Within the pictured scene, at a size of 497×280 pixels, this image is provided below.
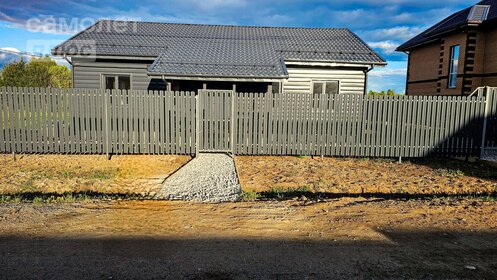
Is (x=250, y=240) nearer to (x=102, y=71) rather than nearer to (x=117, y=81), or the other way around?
(x=117, y=81)

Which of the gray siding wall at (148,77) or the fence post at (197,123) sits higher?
the gray siding wall at (148,77)

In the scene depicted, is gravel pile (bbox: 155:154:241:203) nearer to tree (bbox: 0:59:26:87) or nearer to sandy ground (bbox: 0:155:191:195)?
sandy ground (bbox: 0:155:191:195)

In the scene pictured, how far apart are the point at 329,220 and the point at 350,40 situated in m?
14.0

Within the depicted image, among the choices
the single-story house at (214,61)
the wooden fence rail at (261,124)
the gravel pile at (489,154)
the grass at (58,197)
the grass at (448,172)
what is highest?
the single-story house at (214,61)

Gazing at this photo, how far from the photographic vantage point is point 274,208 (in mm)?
5621

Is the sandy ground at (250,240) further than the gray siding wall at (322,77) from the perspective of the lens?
No

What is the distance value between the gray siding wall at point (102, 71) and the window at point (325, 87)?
7.30 metres

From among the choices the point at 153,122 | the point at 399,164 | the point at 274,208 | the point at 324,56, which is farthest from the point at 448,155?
A: the point at 153,122

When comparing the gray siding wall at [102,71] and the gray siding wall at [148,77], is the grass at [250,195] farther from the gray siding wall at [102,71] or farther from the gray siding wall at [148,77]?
the gray siding wall at [102,71]

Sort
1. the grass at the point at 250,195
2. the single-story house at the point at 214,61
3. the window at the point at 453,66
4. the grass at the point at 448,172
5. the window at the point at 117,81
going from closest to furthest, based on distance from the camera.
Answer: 1. the grass at the point at 250,195
2. the grass at the point at 448,172
3. the single-story house at the point at 214,61
4. the window at the point at 117,81
5. the window at the point at 453,66

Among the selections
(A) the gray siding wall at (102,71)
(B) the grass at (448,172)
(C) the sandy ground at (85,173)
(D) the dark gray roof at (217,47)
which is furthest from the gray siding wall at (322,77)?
(C) the sandy ground at (85,173)

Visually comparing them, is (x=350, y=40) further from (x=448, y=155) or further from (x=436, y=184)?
(x=436, y=184)

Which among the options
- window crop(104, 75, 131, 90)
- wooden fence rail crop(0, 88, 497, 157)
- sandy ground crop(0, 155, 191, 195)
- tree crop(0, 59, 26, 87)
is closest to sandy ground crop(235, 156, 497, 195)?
wooden fence rail crop(0, 88, 497, 157)

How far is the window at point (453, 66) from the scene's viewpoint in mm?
16719
